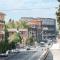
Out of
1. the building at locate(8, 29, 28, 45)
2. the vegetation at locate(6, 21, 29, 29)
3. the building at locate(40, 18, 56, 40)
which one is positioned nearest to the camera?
the building at locate(8, 29, 28, 45)

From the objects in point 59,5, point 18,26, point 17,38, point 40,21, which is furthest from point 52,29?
point 59,5

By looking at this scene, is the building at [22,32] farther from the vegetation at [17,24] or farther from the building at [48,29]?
the building at [48,29]

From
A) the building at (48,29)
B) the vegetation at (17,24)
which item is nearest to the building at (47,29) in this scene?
the building at (48,29)

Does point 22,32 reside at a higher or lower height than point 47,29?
higher

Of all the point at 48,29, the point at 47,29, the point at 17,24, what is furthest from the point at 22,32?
the point at 47,29

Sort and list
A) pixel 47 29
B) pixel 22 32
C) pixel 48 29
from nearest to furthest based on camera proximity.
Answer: pixel 22 32 < pixel 48 29 < pixel 47 29

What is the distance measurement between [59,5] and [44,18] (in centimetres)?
9717

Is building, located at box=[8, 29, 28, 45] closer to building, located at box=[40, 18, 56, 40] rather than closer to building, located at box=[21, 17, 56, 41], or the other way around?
building, located at box=[21, 17, 56, 41]

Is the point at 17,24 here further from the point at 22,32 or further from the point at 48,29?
the point at 48,29

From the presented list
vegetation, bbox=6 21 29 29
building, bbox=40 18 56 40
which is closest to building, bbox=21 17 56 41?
building, bbox=40 18 56 40

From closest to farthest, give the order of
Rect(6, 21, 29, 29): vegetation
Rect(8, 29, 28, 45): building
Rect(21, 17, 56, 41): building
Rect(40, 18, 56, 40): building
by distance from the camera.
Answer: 1. Rect(8, 29, 28, 45): building
2. Rect(6, 21, 29, 29): vegetation
3. Rect(21, 17, 56, 41): building
4. Rect(40, 18, 56, 40): building

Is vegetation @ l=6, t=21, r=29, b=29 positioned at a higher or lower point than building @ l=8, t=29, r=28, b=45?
higher

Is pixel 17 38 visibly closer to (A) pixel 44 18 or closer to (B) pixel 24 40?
(B) pixel 24 40

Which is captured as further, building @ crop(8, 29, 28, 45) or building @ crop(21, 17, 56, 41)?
building @ crop(21, 17, 56, 41)
